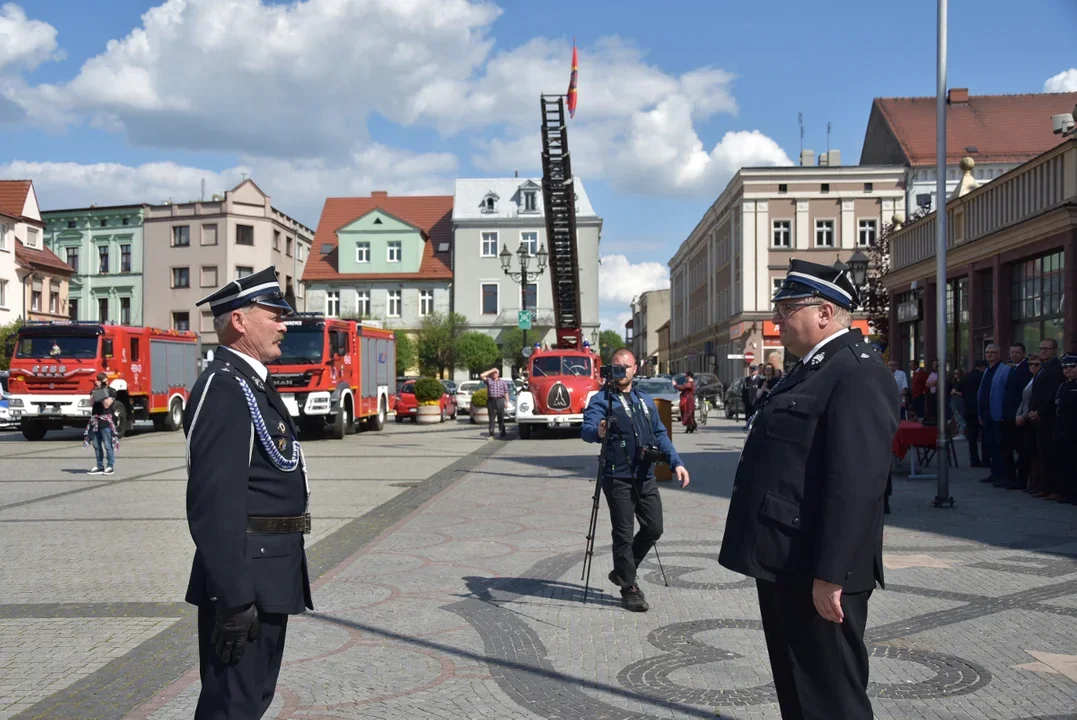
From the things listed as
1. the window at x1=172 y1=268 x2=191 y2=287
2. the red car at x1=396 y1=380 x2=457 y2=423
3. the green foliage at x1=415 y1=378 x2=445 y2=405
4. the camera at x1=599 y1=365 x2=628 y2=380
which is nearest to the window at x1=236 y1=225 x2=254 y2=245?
the window at x1=172 y1=268 x2=191 y2=287

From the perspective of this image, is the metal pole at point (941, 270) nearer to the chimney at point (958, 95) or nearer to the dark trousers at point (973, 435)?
the dark trousers at point (973, 435)

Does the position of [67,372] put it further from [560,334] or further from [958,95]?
[958,95]

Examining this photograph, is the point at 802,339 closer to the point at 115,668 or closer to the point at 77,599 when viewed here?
the point at 115,668

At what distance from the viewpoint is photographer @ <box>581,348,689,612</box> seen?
7031 millimetres

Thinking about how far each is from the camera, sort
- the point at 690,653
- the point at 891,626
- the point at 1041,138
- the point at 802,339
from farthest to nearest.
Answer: the point at 1041,138
the point at 891,626
the point at 690,653
the point at 802,339

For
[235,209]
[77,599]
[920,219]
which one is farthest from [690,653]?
[235,209]

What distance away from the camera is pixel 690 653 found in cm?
586

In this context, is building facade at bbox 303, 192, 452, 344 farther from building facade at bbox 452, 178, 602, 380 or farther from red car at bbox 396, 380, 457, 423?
red car at bbox 396, 380, 457, 423

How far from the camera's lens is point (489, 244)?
69.7m

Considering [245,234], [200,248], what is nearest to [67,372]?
[245,234]

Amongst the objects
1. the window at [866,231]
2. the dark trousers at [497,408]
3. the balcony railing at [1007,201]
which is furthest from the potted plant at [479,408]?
the window at [866,231]

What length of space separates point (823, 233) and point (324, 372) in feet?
149

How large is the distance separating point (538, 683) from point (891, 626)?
7.91 ft

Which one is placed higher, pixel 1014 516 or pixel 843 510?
pixel 843 510
